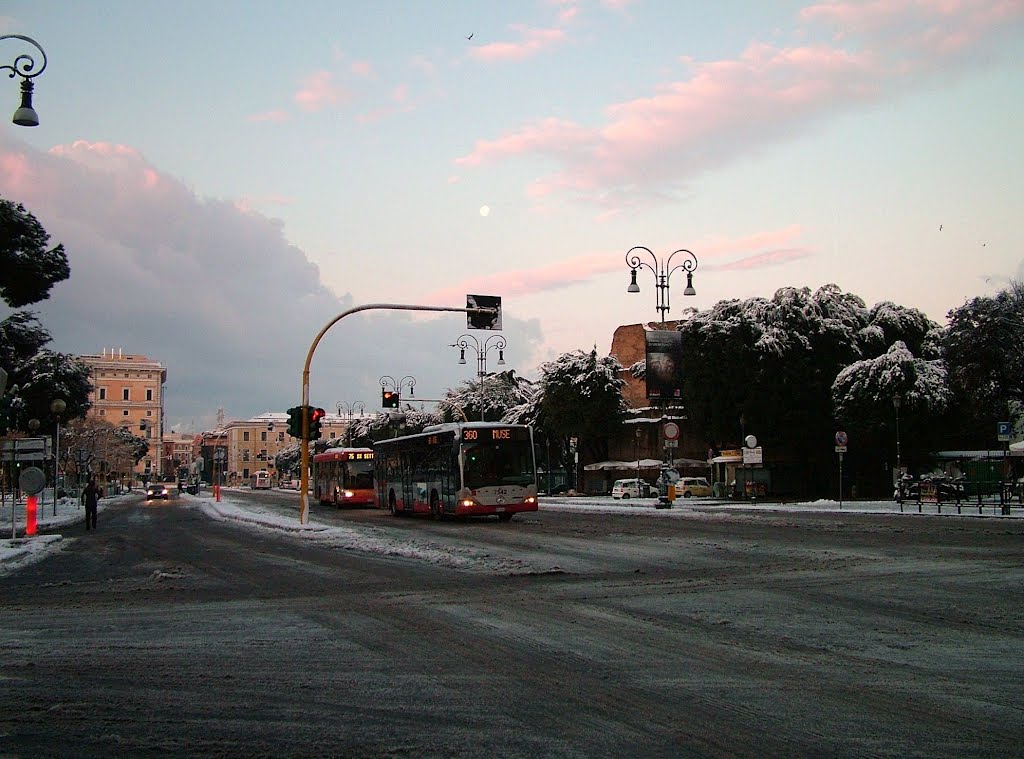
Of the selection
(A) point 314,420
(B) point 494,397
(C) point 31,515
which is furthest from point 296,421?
(B) point 494,397

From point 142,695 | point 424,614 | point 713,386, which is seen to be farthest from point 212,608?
point 713,386

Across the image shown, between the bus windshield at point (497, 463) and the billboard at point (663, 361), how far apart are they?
68.3 ft

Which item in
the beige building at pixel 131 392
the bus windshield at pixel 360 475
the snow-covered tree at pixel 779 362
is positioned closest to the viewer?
the bus windshield at pixel 360 475

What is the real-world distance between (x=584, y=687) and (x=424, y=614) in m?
4.04

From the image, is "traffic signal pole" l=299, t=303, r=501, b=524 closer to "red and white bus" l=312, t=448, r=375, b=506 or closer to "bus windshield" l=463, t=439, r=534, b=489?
"bus windshield" l=463, t=439, r=534, b=489

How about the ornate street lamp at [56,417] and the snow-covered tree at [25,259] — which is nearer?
the snow-covered tree at [25,259]

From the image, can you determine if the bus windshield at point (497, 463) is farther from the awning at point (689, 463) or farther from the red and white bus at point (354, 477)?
the awning at point (689, 463)

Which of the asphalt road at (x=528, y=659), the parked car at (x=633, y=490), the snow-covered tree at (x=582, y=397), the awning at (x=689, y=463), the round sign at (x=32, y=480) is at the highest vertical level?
the snow-covered tree at (x=582, y=397)

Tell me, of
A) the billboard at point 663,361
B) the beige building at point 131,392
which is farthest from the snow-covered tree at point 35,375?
the beige building at point 131,392

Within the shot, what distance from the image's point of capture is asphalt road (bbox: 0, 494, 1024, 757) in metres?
5.49

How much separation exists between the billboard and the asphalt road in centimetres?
3427

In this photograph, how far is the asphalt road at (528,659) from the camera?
5.49m

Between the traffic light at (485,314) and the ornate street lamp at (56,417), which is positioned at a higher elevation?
the traffic light at (485,314)

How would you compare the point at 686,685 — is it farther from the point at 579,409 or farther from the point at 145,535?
the point at 579,409
